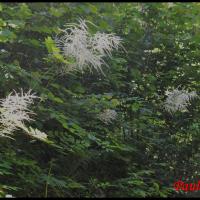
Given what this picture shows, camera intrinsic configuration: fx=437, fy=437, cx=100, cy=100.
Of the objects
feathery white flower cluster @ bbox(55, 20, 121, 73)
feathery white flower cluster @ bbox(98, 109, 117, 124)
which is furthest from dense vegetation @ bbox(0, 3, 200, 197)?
feathery white flower cluster @ bbox(55, 20, 121, 73)

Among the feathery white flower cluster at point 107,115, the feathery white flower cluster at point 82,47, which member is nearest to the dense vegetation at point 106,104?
the feathery white flower cluster at point 107,115

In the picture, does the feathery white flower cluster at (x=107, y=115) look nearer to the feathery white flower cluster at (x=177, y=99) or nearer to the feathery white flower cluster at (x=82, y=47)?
the feathery white flower cluster at (x=82, y=47)

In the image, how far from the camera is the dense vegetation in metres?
A: 4.78

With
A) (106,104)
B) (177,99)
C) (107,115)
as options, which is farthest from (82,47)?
(177,99)

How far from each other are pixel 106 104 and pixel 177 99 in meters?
1.34

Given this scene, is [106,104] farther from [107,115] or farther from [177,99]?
[177,99]

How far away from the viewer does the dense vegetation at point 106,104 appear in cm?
478

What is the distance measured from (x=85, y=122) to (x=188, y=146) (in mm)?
1803

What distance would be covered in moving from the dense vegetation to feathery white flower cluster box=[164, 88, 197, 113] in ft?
0.71

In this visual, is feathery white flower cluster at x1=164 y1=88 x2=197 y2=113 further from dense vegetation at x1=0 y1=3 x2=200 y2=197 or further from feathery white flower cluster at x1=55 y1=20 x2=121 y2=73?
feathery white flower cluster at x1=55 y1=20 x2=121 y2=73

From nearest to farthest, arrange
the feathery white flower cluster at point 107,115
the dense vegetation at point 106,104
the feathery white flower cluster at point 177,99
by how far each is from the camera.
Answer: the dense vegetation at point 106,104
the feathery white flower cluster at point 107,115
the feathery white flower cluster at point 177,99

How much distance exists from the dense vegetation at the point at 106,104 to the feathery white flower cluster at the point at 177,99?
218 millimetres

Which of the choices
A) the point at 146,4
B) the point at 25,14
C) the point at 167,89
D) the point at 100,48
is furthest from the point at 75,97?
the point at 146,4

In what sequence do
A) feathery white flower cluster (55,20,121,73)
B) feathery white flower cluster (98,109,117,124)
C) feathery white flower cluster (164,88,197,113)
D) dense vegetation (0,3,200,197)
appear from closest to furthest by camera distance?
dense vegetation (0,3,200,197), feathery white flower cluster (55,20,121,73), feathery white flower cluster (98,109,117,124), feathery white flower cluster (164,88,197,113)
